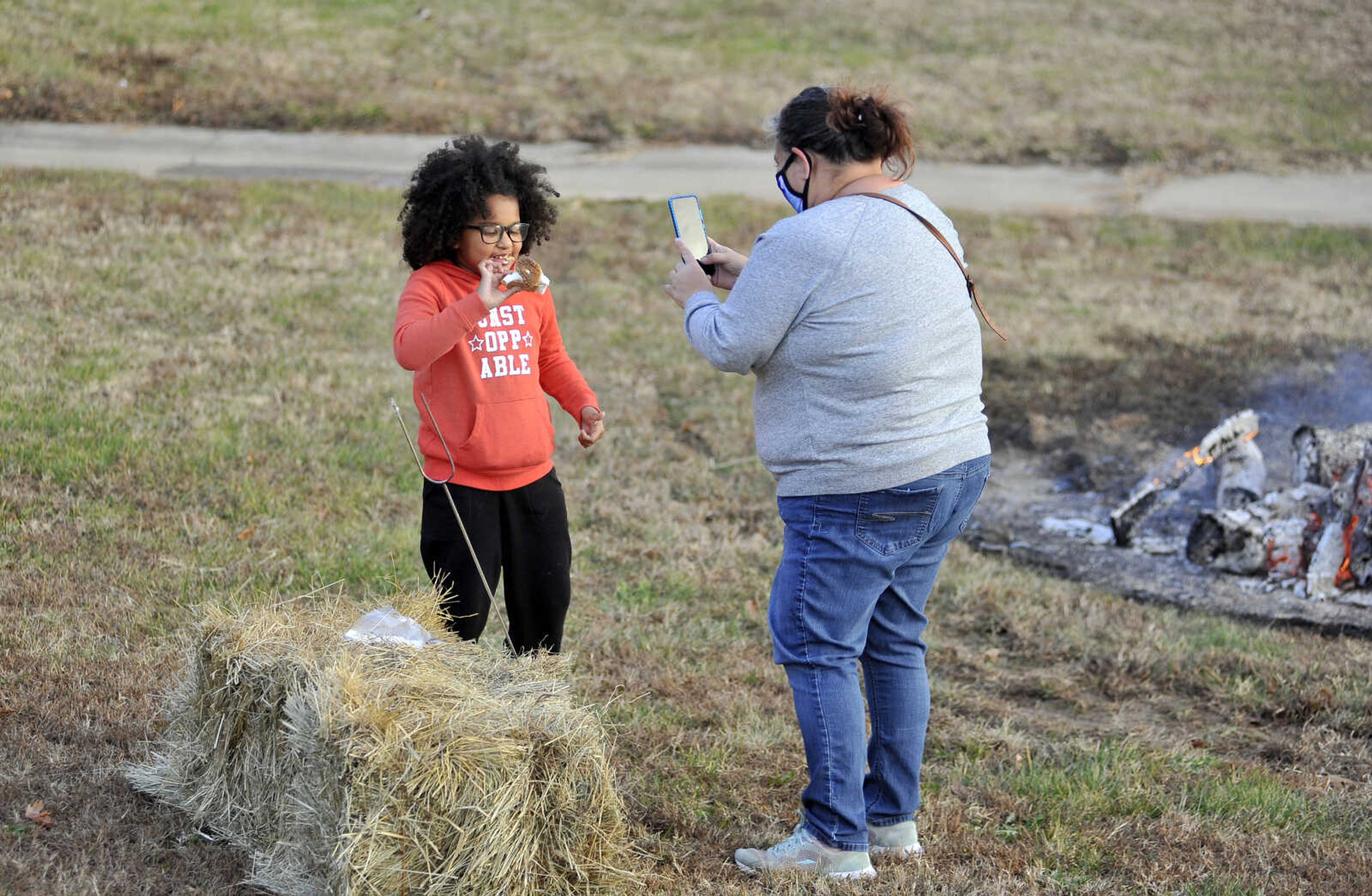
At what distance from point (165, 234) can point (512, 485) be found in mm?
7398

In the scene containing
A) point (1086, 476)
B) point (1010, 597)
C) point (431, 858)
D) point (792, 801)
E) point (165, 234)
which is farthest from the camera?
point (165, 234)

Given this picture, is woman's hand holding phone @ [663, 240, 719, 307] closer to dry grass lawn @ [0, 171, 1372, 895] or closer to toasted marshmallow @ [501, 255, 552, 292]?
toasted marshmallow @ [501, 255, 552, 292]

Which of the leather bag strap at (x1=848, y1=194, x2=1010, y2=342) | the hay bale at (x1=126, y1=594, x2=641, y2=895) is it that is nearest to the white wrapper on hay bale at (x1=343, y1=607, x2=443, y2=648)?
the hay bale at (x1=126, y1=594, x2=641, y2=895)

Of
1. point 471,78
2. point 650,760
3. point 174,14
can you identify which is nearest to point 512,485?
point 650,760

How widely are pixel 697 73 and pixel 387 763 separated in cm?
1686

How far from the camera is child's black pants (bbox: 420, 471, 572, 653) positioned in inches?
145

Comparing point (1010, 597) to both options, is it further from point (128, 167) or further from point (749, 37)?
point (749, 37)

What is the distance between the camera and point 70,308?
801 centimetres

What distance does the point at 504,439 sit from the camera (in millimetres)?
Result: 3664

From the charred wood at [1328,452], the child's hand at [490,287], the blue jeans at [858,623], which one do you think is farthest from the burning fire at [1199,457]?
the child's hand at [490,287]

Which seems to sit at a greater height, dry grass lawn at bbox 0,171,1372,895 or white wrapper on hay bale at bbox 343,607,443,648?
white wrapper on hay bale at bbox 343,607,443,648

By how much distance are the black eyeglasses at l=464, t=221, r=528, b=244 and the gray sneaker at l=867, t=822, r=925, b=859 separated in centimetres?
→ 199

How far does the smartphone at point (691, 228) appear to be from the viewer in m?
3.44

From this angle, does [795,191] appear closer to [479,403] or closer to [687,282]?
[687,282]
